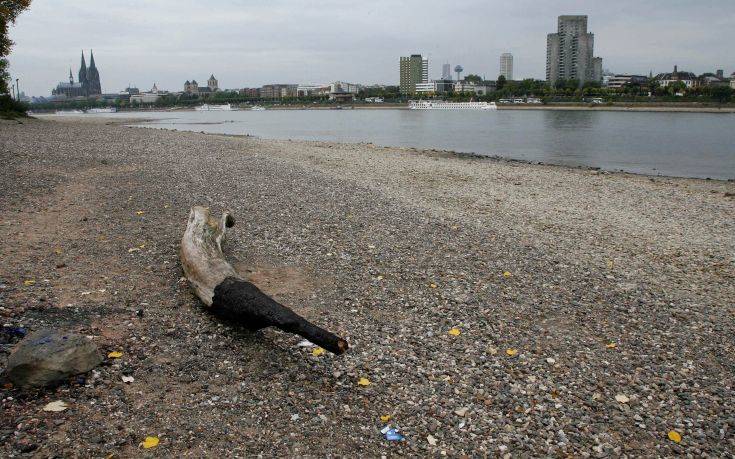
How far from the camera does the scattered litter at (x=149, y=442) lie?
15.2ft

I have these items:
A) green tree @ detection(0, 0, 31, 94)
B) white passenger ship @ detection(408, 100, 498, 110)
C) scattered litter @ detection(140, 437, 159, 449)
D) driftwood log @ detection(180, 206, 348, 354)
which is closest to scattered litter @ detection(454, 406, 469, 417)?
driftwood log @ detection(180, 206, 348, 354)

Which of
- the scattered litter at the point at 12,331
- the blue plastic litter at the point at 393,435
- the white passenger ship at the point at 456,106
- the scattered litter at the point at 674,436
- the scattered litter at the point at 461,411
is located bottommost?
the scattered litter at the point at 674,436

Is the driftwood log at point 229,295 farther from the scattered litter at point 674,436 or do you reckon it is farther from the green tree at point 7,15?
the green tree at point 7,15

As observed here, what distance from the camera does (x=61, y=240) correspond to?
9.80m

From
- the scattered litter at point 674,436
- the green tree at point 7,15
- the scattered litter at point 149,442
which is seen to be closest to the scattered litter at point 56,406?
the scattered litter at point 149,442

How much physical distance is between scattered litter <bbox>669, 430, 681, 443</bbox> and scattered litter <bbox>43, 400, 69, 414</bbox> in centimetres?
570

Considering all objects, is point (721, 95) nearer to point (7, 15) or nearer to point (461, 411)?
point (7, 15)

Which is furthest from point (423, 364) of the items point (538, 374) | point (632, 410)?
point (632, 410)

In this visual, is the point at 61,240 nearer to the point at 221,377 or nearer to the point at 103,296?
the point at 103,296

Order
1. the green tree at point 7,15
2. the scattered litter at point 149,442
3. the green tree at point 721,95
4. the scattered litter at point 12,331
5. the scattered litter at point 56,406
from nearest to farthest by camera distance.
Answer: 1. the scattered litter at point 149,442
2. the scattered litter at point 56,406
3. the scattered litter at point 12,331
4. the green tree at point 7,15
5. the green tree at point 721,95

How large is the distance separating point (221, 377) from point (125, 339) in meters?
1.39

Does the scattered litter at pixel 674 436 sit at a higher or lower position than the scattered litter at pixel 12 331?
lower

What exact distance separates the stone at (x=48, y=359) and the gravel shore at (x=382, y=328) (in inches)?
6.2

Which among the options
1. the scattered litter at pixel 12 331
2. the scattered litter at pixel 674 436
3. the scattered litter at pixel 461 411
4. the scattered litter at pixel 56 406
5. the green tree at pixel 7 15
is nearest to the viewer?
the scattered litter at pixel 56 406
